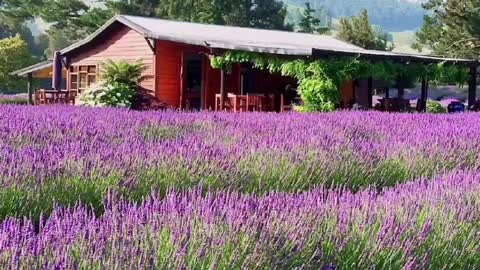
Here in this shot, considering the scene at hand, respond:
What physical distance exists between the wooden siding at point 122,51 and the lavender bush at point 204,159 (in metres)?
14.3

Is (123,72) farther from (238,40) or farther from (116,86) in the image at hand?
(238,40)

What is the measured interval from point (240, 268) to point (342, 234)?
1.90 ft

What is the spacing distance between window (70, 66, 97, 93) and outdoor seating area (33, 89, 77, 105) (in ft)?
6.62

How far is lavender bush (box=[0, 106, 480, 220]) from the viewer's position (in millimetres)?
3969

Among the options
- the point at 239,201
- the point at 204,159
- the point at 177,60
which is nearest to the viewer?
the point at 239,201

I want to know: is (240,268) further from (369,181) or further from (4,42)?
(4,42)

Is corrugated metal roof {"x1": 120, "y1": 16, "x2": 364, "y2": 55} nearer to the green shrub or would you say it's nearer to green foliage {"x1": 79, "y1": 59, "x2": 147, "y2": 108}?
green foliage {"x1": 79, "y1": 59, "x2": 147, "y2": 108}

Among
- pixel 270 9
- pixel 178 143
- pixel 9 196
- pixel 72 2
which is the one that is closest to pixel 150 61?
pixel 178 143

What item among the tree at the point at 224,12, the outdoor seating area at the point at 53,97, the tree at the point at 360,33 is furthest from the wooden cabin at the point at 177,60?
the tree at the point at 224,12

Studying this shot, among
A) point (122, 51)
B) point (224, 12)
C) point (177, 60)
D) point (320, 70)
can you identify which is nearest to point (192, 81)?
point (177, 60)

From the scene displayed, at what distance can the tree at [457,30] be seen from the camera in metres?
37.9

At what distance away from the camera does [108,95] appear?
19.1 metres

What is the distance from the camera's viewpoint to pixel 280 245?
8.13ft

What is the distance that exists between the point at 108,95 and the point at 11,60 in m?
24.2
